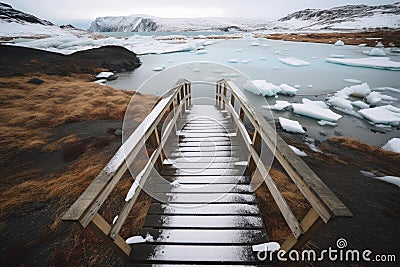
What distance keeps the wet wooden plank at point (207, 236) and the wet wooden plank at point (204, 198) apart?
0.44 meters

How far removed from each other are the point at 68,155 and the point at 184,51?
3451 cm

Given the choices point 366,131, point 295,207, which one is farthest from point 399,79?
point 295,207

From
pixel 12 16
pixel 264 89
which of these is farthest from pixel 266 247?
pixel 12 16

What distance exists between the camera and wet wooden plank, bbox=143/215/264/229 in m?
2.21

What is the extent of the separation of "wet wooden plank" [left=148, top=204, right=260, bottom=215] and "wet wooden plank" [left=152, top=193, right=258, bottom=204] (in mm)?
60

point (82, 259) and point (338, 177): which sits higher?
point (82, 259)

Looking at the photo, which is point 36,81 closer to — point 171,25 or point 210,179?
point 210,179

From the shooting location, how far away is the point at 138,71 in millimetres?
20719

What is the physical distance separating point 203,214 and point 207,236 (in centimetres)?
30

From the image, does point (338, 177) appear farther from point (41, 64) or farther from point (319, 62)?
point (319, 62)

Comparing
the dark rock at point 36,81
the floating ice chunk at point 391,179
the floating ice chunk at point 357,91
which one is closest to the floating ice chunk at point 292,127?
the floating ice chunk at point 391,179

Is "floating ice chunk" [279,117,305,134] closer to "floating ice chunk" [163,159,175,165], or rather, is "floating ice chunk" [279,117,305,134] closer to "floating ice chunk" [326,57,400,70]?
"floating ice chunk" [163,159,175,165]

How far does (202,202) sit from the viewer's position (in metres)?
2.54

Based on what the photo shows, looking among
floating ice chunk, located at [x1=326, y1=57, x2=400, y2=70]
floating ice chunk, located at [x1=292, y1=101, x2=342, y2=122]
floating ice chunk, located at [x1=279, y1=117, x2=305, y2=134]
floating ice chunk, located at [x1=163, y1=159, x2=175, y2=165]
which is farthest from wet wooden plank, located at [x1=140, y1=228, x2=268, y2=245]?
floating ice chunk, located at [x1=326, y1=57, x2=400, y2=70]
